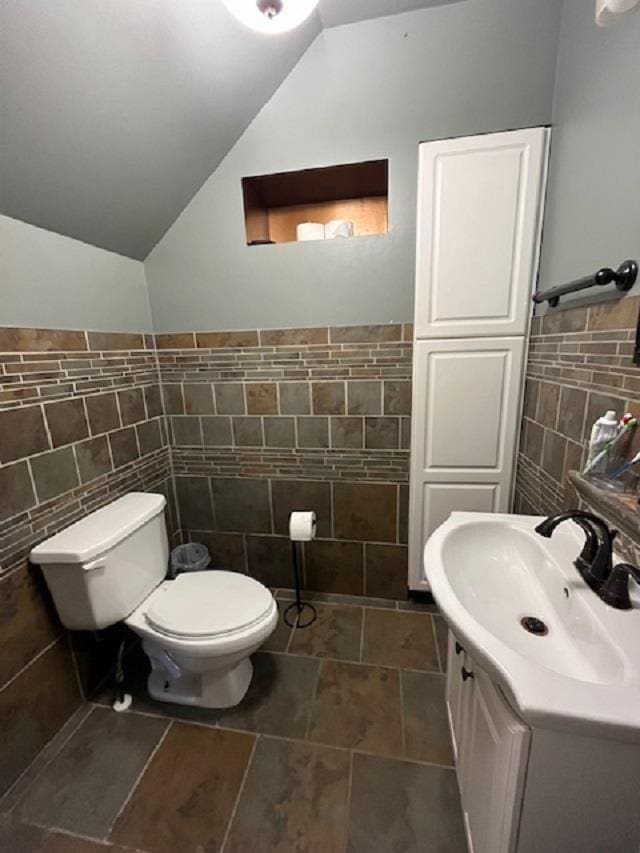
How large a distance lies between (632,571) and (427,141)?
1.55 metres

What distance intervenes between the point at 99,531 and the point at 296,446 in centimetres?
88

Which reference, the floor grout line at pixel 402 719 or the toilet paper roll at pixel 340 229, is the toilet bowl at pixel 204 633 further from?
the toilet paper roll at pixel 340 229

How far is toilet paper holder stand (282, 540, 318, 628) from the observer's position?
1772 millimetres

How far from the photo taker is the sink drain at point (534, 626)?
0.86 metres

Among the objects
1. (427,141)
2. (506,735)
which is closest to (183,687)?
(506,735)

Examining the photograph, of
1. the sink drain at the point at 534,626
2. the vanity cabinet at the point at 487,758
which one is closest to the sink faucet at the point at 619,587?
the sink drain at the point at 534,626

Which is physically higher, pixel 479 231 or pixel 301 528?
pixel 479 231

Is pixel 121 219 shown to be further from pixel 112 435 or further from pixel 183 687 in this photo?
pixel 183 687

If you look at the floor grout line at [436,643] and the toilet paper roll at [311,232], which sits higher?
the toilet paper roll at [311,232]

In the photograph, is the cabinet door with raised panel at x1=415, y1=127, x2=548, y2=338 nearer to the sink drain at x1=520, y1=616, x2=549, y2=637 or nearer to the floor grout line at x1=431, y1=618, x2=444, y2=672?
the sink drain at x1=520, y1=616, x2=549, y2=637

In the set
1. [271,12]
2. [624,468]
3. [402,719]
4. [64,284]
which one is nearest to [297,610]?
[402,719]

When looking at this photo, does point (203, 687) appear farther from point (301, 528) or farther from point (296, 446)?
point (296, 446)

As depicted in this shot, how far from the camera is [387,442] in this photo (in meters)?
1.69

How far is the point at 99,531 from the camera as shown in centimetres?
126
